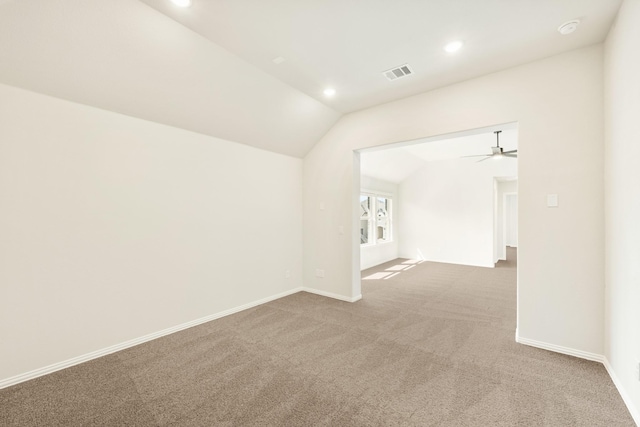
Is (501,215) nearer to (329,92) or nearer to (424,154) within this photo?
(424,154)

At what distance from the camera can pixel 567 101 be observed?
8.37 ft

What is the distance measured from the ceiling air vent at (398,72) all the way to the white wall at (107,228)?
84.9 inches

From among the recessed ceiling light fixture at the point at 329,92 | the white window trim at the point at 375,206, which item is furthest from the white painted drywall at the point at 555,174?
the white window trim at the point at 375,206

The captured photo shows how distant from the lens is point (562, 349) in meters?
2.54

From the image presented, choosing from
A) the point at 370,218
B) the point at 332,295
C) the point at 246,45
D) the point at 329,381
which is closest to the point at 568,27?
the point at 246,45

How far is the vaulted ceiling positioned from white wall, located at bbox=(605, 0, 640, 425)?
36 cm

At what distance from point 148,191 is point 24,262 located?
1.12m

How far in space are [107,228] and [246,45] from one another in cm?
224

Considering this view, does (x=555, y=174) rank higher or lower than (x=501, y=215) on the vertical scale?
Answer: higher

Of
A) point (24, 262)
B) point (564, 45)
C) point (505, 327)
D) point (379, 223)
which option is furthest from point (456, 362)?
point (379, 223)

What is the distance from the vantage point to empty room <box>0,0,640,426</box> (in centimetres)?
191

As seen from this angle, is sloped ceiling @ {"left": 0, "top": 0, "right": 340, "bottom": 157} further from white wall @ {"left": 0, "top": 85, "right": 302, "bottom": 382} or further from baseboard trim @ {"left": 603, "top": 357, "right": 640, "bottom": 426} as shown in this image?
baseboard trim @ {"left": 603, "top": 357, "right": 640, "bottom": 426}

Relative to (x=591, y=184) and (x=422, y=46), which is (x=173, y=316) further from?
(x=591, y=184)

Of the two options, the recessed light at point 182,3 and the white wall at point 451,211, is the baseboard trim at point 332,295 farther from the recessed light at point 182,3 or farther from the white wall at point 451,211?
the white wall at point 451,211
